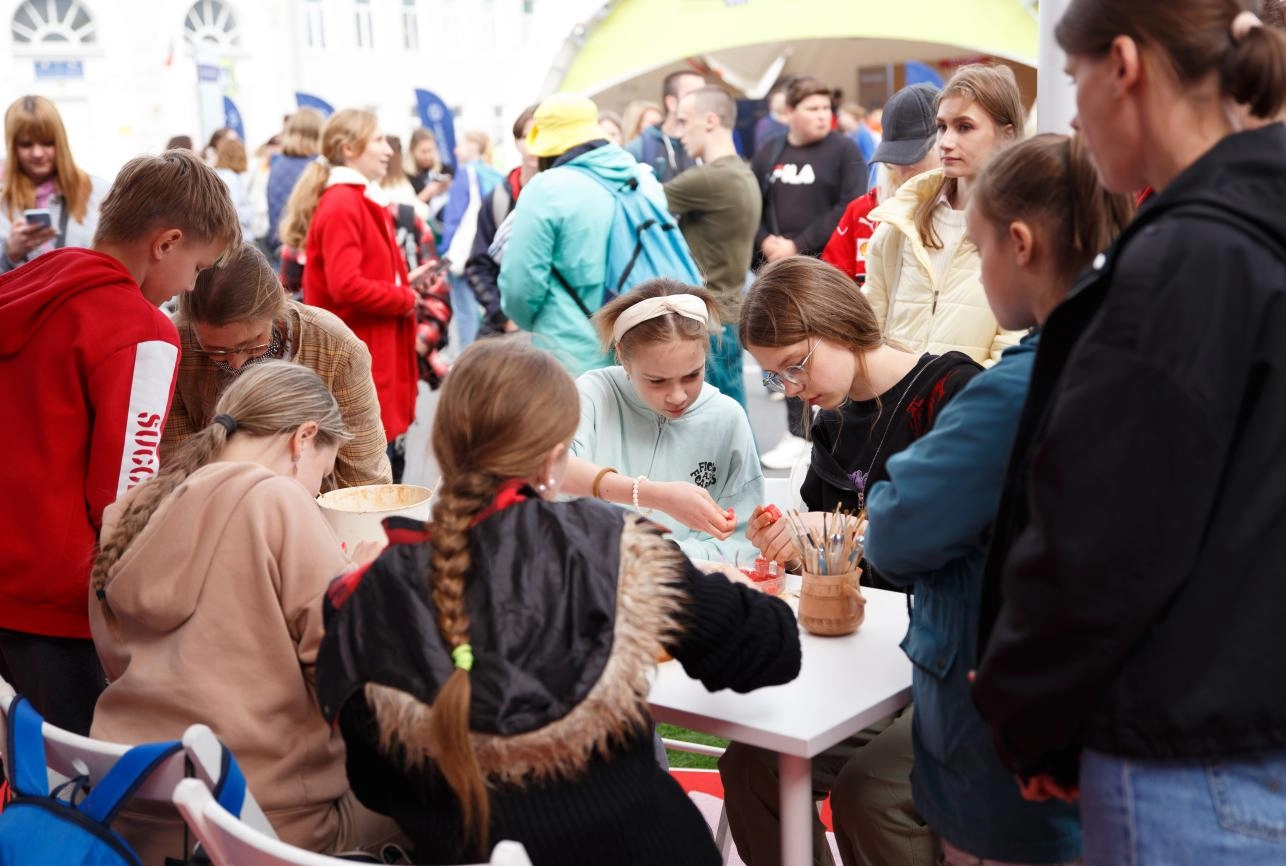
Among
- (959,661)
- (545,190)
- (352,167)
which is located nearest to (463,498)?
(959,661)

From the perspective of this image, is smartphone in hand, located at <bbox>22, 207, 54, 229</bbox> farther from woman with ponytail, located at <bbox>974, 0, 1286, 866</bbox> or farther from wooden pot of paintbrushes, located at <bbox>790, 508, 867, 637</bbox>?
woman with ponytail, located at <bbox>974, 0, 1286, 866</bbox>

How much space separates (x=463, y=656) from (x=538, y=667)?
89mm

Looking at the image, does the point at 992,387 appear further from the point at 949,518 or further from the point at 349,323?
the point at 349,323

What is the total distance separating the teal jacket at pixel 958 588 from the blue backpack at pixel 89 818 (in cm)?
89

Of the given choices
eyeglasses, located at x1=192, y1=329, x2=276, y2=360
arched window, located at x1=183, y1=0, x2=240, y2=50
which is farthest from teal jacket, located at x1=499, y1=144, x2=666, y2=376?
arched window, located at x1=183, y1=0, x2=240, y2=50

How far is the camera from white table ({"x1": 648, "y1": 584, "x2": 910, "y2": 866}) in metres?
1.69

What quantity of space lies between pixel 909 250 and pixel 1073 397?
2.16 meters

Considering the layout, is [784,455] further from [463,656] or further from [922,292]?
[463,656]

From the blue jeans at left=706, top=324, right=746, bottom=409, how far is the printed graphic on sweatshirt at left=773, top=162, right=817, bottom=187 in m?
1.72

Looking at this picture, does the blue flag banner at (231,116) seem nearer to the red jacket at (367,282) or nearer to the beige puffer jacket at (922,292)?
the red jacket at (367,282)

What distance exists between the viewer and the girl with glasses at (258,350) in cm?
254

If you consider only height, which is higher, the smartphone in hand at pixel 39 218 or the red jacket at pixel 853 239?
the smartphone in hand at pixel 39 218

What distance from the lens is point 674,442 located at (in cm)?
271

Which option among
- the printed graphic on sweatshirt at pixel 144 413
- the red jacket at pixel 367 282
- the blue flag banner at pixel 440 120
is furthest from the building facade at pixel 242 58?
the printed graphic on sweatshirt at pixel 144 413
